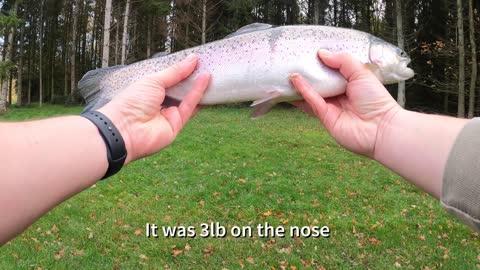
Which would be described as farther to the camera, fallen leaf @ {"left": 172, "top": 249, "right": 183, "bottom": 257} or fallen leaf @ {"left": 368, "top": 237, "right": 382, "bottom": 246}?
fallen leaf @ {"left": 368, "top": 237, "right": 382, "bottom": 246}

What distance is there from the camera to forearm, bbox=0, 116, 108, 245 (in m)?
1.47

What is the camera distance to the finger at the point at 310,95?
2562 mm

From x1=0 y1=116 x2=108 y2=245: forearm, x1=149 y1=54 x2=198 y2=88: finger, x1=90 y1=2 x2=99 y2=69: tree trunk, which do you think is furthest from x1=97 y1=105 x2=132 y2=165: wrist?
x1=90 y1=2 x2=99 y2=69: tree trunk

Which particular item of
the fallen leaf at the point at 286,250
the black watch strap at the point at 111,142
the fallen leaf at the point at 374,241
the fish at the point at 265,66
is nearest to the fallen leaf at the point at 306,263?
the fallen leaf at the point at 286,250

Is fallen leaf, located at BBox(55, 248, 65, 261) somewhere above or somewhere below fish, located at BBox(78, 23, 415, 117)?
below

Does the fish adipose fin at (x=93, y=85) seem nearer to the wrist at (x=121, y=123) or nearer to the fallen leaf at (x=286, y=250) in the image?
the wrist at (x=121, y=123)

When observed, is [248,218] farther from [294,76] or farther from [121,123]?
[121,123]

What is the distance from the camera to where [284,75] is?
8.41 ft

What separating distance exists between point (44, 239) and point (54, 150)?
16.7 ft

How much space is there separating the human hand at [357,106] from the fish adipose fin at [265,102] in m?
0.13

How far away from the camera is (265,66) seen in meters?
2.57

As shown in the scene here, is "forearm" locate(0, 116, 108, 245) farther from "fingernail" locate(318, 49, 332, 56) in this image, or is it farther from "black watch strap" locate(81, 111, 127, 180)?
"fingernail" locate(318, 49, 332, 56)

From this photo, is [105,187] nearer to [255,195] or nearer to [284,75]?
[255,195]

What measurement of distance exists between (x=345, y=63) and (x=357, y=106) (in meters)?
0.26
